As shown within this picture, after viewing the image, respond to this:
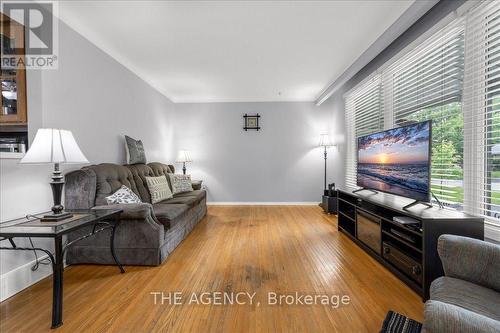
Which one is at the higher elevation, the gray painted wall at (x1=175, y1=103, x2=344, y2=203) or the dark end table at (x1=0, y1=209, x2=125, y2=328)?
the gray painted wall at (x1=175, y1=103, x2=344, y2=203)

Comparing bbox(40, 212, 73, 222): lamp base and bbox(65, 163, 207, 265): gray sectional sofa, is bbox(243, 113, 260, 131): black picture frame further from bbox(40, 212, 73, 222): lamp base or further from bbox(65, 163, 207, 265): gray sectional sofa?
bbox(40, 212, 73, 222): lamp base

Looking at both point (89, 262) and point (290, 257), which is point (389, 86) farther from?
point (89, 262)

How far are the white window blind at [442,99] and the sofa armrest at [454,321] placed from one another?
1.47 m

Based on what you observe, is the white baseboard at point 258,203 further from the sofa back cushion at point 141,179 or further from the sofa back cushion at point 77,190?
the sofa back cushion at point 77,190

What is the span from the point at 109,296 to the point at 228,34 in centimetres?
281

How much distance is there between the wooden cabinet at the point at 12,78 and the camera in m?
1.81

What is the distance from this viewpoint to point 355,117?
3.88 metres

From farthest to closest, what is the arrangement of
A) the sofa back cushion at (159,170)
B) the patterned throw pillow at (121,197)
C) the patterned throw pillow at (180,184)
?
1. the patterned throw pillow at (180,184)
2. the sofa back cushion at (159,170)
3. the patterned throw pillow at (121,197)

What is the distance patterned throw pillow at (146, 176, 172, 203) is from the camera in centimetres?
323

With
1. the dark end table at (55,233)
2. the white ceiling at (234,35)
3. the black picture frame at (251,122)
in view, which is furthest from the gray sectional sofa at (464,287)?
the black picture frame at (251,122)

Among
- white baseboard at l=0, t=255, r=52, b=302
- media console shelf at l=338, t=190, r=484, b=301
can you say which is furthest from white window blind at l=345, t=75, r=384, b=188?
white baseboard at l=0, t=255, r=52, b=302

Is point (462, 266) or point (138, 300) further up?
point (462, 266)

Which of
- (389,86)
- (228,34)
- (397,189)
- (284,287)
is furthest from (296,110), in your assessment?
(284,287)

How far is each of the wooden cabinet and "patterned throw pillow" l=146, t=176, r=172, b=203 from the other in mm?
1577
